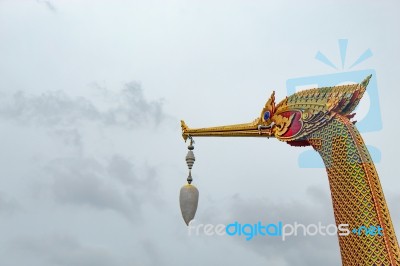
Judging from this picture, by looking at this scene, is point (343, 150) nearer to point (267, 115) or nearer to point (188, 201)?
point (267, 115)

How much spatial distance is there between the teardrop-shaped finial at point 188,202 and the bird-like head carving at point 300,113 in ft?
3.91

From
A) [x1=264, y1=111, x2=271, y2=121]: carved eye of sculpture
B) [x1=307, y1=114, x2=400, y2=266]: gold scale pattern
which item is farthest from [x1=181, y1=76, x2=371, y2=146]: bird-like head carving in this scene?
[x1=307, y1=114, x2=400, y2=266]: gold scale pattern

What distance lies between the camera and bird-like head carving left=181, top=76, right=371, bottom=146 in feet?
25.8

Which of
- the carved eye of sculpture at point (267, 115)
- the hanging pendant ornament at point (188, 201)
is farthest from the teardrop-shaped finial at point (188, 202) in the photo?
the carved eye of sculpture at point (267, 115)

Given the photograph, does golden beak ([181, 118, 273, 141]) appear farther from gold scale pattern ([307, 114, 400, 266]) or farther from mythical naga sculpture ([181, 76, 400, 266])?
gold scale pattern ([307, 114, 400, 266])

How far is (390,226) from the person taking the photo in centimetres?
702

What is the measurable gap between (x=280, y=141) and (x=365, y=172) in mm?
1623

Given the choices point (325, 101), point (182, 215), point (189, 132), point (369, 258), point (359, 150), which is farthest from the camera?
point (189, 132)

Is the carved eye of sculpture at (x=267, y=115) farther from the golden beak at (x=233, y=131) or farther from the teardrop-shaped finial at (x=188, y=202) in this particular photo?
the teardrop-shaped finial at (x=188, y=202)

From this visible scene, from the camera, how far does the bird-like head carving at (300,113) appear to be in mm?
7852

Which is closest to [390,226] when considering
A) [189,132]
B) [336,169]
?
[336,169]

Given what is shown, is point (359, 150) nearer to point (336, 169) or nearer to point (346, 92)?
point (336, 169)

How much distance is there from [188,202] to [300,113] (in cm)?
245

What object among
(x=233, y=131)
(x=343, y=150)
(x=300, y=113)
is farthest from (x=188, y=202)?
(x=343, y=150)
